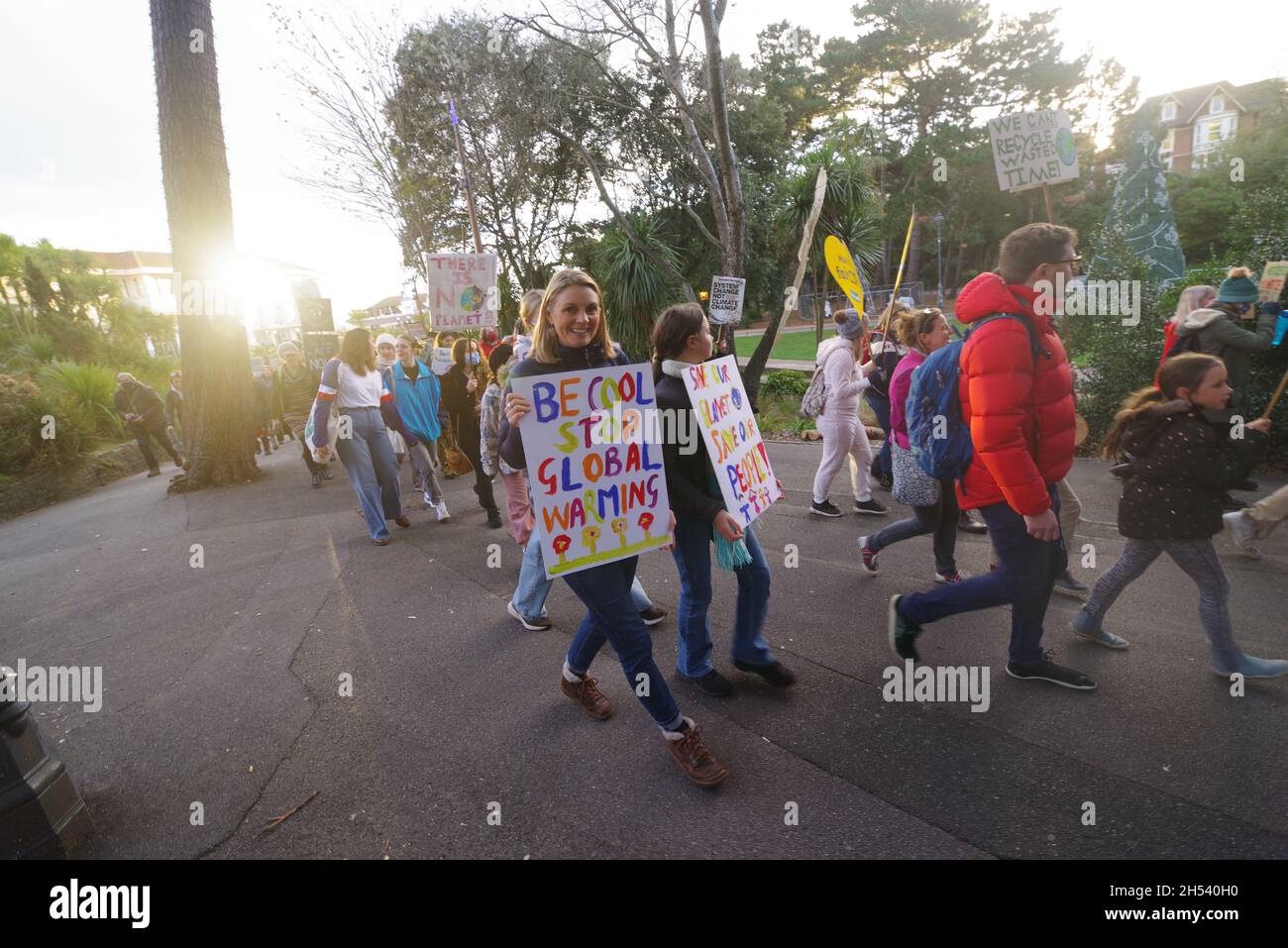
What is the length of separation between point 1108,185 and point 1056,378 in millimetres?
39145

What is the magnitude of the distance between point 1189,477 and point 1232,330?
292 cm

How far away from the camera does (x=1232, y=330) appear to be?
15.1ft

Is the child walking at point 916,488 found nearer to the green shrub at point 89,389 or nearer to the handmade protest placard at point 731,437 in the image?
the handmade protest placard at point 731,437

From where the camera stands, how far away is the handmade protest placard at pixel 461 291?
27.2 ft

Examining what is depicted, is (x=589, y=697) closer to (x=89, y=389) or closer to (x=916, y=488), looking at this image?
(x=916, y=488)

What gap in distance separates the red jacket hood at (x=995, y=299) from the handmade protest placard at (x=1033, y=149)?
4897mm

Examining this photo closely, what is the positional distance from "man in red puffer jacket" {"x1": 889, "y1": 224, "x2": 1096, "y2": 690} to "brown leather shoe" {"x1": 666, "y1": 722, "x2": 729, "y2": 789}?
1.30 meters

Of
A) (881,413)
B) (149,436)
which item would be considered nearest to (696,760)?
(881,413)

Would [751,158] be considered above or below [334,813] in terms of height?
above

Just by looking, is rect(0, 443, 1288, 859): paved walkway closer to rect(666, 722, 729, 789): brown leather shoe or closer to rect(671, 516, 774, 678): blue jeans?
rect(666, 722, 729, 789): brown leather shoe
